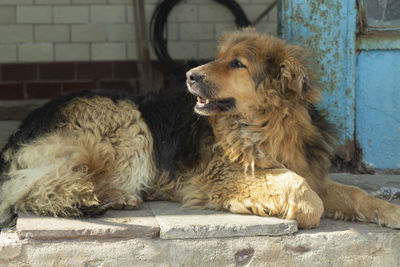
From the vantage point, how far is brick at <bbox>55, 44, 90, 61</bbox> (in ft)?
28.7

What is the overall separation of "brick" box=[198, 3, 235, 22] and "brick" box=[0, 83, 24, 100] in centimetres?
306

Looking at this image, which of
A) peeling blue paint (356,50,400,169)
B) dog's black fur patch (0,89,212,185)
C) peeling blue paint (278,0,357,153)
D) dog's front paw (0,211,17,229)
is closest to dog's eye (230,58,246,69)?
dog's black fur patch (0,89,212,185)

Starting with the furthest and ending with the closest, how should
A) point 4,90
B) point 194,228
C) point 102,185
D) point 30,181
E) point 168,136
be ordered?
point 4,90 → point 168,136 → point 102,185 → point 30,181 → point 194,228

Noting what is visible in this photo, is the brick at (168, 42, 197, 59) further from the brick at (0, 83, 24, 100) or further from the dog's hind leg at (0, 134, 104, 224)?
the dog's hind leg at (0, 134, 104, 224)

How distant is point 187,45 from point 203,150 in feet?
17.5

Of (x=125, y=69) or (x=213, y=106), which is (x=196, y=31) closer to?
(x=125, y=69)

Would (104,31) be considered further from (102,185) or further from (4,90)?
(102,185)

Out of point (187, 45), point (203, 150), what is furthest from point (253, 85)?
point (187, 45)

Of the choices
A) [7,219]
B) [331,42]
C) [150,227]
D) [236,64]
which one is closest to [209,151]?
[236,64]

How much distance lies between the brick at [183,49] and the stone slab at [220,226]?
580 centimetres

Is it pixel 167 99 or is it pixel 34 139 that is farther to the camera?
pixel 167 99

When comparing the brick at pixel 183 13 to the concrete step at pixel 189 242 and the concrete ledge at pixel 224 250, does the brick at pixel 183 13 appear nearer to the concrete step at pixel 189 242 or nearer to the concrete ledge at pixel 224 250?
the concrete step at pixel 189 242

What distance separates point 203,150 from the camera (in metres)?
3.96

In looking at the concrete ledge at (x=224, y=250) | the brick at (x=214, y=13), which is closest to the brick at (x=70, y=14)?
the brick at (x=214, y=13)
